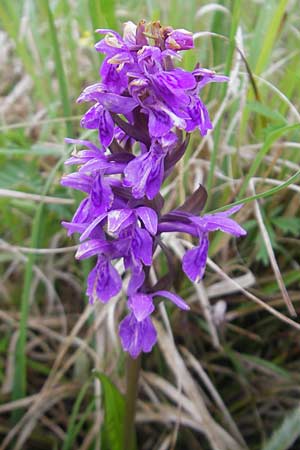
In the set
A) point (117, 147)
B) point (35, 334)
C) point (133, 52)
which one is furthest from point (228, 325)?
point (133, 52)

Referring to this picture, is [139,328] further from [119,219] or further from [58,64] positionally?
[58,64]

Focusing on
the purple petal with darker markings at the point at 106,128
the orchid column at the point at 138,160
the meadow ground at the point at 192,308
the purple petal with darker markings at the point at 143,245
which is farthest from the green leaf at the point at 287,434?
the purple petal with darker markings at the point at 106,128

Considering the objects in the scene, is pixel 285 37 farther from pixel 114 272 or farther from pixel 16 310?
pixel 114 272

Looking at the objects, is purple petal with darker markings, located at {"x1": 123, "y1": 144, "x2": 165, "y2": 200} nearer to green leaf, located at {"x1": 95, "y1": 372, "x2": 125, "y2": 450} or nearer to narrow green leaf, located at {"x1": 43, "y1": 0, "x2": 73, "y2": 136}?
green leaf, located at {"x1": 95, "y1": 372, "x2": 125, "y2": 450}

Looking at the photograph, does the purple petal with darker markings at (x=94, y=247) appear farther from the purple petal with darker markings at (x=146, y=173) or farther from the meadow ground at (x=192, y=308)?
the meadow ground at (x=192, y=308)

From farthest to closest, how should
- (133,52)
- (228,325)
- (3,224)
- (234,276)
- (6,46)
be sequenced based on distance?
(6,46) < (3,224) < (234,276) < (228,325) < (133,52)

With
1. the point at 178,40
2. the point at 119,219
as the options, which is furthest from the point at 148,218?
the point at 178,40

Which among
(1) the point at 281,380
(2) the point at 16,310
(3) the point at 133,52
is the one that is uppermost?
(3) the point at 133,52
